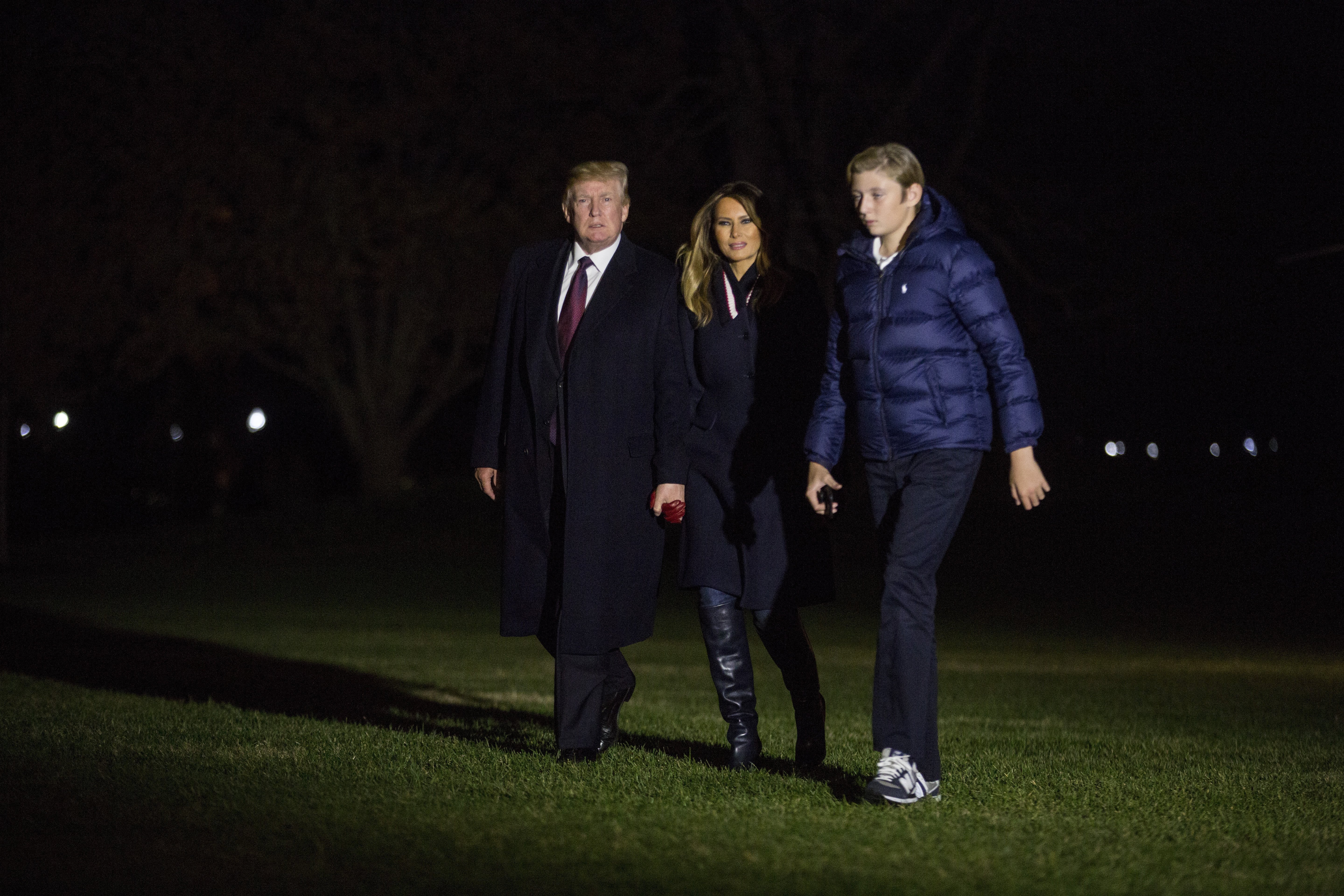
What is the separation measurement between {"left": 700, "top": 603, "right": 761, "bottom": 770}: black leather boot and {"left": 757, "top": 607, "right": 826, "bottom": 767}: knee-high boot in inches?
4.4

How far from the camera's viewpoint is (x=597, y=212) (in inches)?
271

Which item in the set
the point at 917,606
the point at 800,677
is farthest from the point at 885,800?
the point at 800,677

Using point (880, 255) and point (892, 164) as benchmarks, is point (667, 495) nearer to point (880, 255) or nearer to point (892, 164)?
point (880, 255)

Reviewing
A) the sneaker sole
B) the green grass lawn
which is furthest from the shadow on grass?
the sneaker sole

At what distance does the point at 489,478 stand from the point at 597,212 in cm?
118

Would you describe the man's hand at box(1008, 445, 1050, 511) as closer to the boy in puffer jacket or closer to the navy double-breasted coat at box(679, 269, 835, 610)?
the boy in puffer jacket

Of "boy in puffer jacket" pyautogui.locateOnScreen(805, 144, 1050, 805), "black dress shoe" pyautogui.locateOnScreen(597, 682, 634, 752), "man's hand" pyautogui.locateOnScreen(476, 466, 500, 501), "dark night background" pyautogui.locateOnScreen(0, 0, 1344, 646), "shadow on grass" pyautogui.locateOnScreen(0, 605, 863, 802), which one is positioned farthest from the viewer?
"dark night background" pyautogui.locateOnScreen(0, 0, 1344, 646)

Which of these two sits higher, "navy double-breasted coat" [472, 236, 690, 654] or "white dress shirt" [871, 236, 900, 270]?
"white dress shirt" [871, 236, 900, 270]

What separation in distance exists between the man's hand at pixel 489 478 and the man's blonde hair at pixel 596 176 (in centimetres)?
113

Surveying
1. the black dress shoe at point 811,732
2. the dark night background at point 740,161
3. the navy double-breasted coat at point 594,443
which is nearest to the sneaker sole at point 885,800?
the black dress shoe at point 811,732

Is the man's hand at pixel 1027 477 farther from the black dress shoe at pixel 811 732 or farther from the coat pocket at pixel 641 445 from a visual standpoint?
the coat pocket at pixel 641 445

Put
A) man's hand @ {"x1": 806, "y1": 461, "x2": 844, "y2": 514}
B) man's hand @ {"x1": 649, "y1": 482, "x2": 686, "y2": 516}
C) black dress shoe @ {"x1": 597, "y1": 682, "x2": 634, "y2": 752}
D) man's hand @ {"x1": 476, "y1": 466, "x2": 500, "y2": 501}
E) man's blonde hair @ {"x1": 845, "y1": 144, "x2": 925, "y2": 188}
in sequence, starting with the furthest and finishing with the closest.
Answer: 1. black dress shoe @ {"x1": 597, "y1": 682, "x2": 634, "y2": 752}
2. man's hand @ {"x1": 476, "y1": 466, "x2": 500, "y2": 501}
3. man's hand @ {"x1": 649, "y1": 482, "x2": 686, "y2": 516}
4. man's hand @ {"x1": 806, "y1": 461, "x2": 844, "y2": 514}
5. man's blonde hair @ {"x1": 845, "y1": 144, "x2": 925, "y2": 188}

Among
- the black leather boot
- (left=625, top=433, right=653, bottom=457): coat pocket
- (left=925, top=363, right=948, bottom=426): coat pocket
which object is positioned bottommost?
the black leather boot

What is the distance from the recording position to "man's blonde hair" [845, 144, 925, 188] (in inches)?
232
